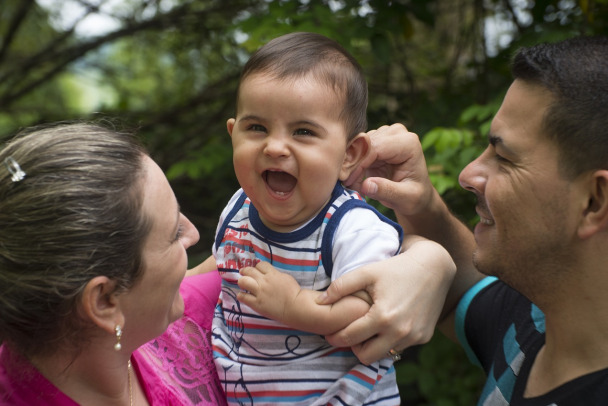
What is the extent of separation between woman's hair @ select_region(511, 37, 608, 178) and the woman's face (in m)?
0.97

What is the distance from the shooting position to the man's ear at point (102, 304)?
1.48m

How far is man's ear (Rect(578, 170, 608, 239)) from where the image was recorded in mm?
1610

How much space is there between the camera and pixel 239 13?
4.77 m

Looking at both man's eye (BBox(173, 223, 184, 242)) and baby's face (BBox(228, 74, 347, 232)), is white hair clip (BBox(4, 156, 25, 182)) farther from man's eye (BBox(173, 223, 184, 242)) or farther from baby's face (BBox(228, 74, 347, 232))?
baby's face (BBox(228, 74, 347, 232))

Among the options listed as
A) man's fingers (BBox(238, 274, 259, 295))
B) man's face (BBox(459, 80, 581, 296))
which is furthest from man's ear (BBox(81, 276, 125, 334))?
man's face (BBox(459, 80, 581, 296))

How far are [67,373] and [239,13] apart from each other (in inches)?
143

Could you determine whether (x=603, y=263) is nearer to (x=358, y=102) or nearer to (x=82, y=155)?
(x=358, y=102)

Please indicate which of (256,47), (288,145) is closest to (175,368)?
(288,145)

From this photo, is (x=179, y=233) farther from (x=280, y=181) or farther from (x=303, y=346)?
(x=303, y=346)

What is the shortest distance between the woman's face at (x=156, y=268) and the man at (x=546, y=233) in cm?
40

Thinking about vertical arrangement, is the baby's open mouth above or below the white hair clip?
below

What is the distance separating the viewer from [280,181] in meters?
1.87

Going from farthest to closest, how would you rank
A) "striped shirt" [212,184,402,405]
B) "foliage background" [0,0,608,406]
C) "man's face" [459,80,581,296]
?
"foliage background" [0,0,608,406] → "striped shirt" [212,184,402,405] → "man's face" [459,80,581,296]

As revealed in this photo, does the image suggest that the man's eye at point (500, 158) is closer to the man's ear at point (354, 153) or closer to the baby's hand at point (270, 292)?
the man's ear at point (354, 153)
